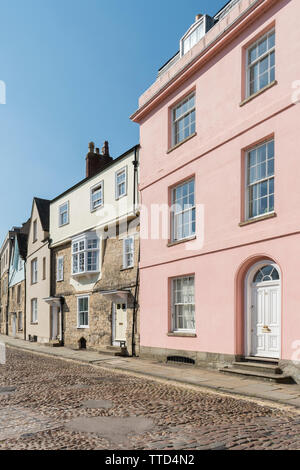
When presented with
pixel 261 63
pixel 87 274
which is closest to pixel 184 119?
pixel 261 63

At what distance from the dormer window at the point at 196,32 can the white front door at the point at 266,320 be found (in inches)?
357

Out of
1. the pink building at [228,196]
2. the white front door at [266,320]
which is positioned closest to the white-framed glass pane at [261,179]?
the pink building at [228,196]

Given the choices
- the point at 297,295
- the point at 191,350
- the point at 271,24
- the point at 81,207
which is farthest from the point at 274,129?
the point at 81,207

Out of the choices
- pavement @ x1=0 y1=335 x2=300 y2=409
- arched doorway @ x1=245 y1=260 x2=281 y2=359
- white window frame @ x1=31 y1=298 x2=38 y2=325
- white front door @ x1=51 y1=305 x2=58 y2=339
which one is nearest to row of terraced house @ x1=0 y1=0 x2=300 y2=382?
arched doorway @ x1=245 y1=260 x2=281 y2=359

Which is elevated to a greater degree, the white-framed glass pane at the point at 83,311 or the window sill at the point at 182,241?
the window sill at the point at 182,241

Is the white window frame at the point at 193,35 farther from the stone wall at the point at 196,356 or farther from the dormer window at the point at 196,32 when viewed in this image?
the stone wall at the point at 196,356

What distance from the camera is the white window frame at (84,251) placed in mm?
22042

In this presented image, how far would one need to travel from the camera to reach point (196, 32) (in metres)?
16.4

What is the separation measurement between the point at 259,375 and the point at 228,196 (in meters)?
5.06

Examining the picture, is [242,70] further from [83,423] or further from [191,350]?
[83,423]

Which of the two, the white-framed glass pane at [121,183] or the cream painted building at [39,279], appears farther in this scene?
the cream painted building at [39,279]

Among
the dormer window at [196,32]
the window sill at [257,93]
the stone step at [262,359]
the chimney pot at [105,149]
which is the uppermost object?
the dormer window at [196,32]
